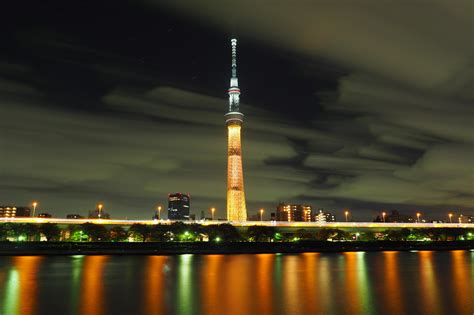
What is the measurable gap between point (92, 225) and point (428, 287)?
93992 millimetres

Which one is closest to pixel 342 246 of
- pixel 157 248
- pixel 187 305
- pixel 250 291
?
pixel 157 248

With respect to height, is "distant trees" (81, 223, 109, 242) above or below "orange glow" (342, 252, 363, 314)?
above

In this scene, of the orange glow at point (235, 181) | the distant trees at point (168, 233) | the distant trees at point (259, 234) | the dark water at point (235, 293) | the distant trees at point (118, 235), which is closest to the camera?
the dark water at point (235, 293)

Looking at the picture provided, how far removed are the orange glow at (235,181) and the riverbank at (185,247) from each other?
79.1m

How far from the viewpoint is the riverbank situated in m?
79.1

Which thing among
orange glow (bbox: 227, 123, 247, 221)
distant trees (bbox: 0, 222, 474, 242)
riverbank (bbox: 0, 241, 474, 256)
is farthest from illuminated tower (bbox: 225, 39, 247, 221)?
riverbank (bbox: 0, 241, 474, 256)

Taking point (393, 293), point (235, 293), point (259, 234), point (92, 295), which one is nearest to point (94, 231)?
point (259, 234)

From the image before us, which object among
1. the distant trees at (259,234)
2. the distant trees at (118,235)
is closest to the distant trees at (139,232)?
the distant trees at (118,235)

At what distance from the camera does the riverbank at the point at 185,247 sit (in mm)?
79062

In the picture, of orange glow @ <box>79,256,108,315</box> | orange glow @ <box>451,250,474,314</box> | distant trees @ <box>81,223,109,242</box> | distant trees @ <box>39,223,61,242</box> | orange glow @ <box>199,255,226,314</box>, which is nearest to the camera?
orange glow @ <box>79,256,108,315</box>

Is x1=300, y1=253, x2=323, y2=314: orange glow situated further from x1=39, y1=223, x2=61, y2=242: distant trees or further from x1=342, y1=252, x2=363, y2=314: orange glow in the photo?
x1=39, y1=223, x2=61, y2=242: distant trees

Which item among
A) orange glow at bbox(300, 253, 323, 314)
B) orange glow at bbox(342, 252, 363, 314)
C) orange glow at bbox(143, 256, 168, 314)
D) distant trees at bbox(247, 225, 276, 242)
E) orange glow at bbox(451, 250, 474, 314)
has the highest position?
distant trees at bbox(247, 225, 276, 242)

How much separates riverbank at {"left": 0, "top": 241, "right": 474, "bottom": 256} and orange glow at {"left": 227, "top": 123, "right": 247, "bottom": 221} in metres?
79.1

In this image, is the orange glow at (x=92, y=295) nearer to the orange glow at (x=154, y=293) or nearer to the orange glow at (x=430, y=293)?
the orange glow at (x=154, y=293)
